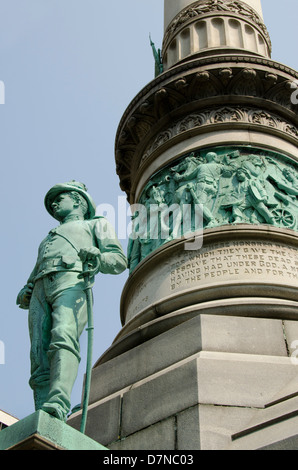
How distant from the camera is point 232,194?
Result: 10945 millimetres

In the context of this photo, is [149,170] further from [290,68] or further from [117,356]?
[117,356]

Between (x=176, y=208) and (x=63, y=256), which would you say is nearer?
(x=63, y=256)

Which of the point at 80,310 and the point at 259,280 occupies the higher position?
the point at 259,280

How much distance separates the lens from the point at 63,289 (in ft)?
24.4

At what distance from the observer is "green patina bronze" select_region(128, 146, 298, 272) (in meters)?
10.8

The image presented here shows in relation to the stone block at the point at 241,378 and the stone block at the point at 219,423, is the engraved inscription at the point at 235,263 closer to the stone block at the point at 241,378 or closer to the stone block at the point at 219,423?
the stone block at the point at 241,378

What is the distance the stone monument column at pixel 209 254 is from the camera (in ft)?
24.2

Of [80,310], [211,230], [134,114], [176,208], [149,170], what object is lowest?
[80,310]

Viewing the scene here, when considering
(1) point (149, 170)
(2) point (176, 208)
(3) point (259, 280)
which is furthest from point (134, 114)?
(3) point (259, 280)

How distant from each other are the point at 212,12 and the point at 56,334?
424 inches

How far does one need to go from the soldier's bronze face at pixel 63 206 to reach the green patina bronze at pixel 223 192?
8.67ft

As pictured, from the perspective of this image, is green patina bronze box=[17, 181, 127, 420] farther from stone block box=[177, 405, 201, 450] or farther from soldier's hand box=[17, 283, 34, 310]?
stone block box=[177, 405, 201, 450]

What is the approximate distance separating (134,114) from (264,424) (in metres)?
8.37

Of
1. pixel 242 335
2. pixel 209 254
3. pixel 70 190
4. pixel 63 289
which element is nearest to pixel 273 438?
pixel 242 335
